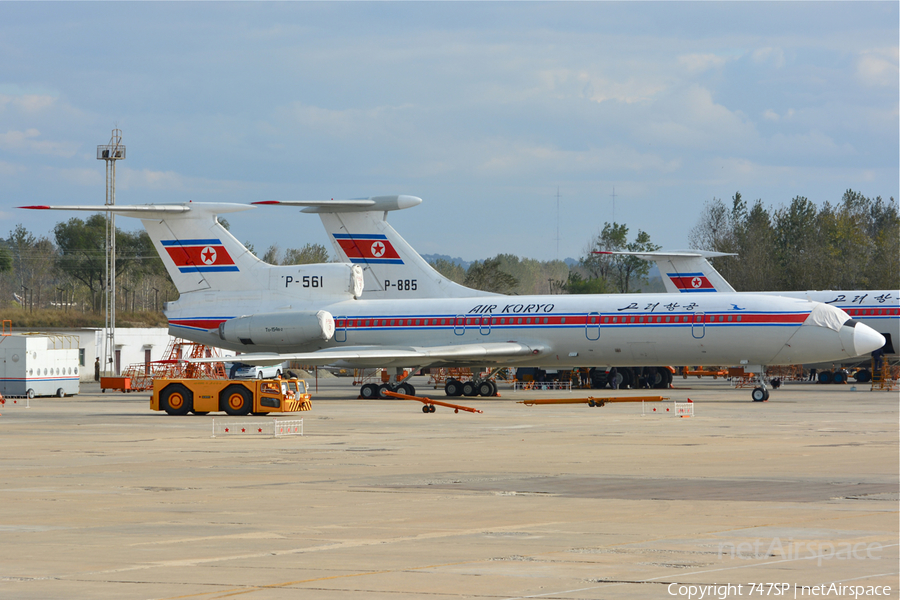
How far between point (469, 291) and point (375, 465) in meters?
32.7

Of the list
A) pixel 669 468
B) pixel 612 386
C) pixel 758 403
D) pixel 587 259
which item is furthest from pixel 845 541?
pixel 587 259

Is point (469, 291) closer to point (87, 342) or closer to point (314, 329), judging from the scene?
point (314, 329)

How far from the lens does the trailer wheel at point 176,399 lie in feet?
113

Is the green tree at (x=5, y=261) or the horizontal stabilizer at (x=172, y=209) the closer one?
the horizontal stabilizer at (x=172, y=209)

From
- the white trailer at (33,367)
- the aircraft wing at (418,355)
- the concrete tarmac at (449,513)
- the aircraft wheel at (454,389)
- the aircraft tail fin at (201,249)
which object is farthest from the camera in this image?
the white trailer at (33,367)

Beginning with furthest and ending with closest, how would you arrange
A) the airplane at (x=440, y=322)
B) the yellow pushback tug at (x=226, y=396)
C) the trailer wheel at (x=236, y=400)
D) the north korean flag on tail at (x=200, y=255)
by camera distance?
the north korean flag on tail at (x=200, y=255) → the airplane at (x=440, y=322) → the trailer wheel at (x=236, y=400) → the yellow pushback tug at (x=226, y=396)

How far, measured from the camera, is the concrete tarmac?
920cm

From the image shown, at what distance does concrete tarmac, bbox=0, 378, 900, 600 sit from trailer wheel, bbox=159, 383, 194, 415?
6947mm

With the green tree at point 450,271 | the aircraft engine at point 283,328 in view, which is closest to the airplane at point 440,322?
the aircraft engine at point 283,328

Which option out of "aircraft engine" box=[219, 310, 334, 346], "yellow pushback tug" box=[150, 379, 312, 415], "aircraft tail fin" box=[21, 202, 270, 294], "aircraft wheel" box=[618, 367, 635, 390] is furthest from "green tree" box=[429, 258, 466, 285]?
"yellow pushback tug" box=[150, 379, 312, 415]

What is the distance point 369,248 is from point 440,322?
825 cm

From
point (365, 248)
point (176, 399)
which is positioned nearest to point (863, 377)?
point (365, 248)

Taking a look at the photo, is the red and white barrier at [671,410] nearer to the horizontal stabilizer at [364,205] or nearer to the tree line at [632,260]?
the horizontal stabilizer at [364,205]

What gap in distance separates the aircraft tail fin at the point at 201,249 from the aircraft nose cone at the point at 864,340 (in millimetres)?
23260
